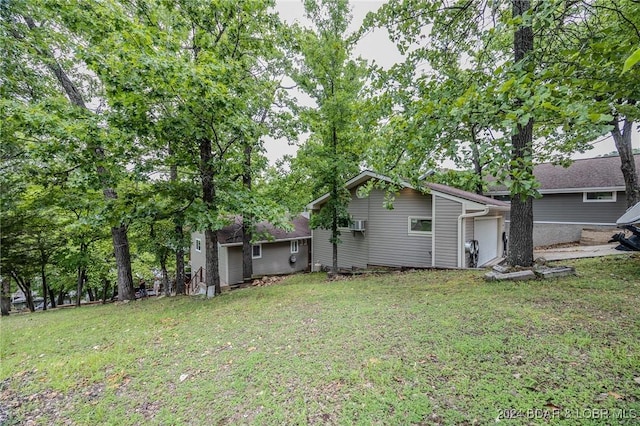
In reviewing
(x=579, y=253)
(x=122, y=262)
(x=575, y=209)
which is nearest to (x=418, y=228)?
(x=579, y=253)

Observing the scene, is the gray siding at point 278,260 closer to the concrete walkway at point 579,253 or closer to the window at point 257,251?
the window at point 257,251

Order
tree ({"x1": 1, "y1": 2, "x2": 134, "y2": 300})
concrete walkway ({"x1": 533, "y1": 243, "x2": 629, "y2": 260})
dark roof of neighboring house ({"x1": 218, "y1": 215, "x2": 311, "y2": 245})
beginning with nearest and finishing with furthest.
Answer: tree ({"x1": 1, "y1": 2, "x2": 134, "y2": 300})
concrete walkway ({"x1": 533, "y1": 243, "x2": 629, "y2": 260})
dark roof of neighboring house ({"x1": 218, "y1": 215, "x2": 311, "y2": 245})

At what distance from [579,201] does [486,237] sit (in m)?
6.97

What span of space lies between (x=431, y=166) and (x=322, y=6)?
792 cm

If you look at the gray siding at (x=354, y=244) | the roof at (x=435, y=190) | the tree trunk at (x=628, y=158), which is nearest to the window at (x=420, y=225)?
the roof at (x=435, y=190)

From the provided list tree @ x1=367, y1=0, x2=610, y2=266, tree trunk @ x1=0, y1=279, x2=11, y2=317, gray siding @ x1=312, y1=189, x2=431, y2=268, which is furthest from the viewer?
tree trunk @ x1=0, y1=279, x2=11, y2=317

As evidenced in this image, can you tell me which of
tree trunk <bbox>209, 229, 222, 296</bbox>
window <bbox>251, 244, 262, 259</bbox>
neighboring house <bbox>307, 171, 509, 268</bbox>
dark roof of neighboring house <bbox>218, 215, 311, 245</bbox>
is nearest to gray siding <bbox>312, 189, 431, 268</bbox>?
neighboring house <bbox>307, 171, 509, 268</bbox>

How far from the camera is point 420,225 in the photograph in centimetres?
1010

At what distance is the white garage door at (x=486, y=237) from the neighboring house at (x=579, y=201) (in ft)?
6.48

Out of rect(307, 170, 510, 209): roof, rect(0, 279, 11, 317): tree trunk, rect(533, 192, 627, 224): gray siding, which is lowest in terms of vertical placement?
rect(0, 279, 11, 317): tree trunk

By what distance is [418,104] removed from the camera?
3658 mm

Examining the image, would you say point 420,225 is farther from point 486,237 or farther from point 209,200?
point 209,200

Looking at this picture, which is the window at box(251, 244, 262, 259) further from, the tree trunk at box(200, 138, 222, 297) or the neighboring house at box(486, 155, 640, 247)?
the neighboring house at box(486, 155, 640, 247)

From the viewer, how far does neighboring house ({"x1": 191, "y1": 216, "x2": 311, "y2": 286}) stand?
13289 millimetres
